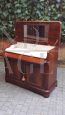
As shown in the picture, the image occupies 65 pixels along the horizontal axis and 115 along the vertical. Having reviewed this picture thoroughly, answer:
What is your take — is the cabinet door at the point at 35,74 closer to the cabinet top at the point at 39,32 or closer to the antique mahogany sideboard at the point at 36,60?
the antique mahogany sideboard at the point at 36,60

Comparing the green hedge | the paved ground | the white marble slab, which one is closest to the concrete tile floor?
the paved ground

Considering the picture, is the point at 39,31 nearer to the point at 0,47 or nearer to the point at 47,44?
the point at 47,44

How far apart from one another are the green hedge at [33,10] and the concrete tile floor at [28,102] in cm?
147

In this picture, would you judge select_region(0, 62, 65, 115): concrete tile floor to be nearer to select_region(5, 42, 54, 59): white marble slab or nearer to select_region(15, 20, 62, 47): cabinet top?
select_region(5, 42, 54, 59): white marble slab

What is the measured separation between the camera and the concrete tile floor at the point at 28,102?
284cm

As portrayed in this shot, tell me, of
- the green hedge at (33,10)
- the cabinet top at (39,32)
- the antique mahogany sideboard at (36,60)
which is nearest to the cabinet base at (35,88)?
the antique mahogany sideboard at (36,60)

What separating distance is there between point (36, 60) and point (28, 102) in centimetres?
57

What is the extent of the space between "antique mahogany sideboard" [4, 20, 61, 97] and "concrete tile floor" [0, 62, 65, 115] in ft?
0.29

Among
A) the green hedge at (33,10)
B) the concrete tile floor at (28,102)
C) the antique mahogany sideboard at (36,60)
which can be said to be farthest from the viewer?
the green hedge at (33,10)

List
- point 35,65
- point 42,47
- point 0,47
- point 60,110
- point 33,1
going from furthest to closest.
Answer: point 0,47
point 33,1
point 42,47
point 35,65
point 60,110

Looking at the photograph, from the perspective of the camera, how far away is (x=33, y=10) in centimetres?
453

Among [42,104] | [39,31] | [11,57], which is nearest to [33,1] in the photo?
[39,31]

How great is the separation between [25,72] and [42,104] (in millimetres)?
580

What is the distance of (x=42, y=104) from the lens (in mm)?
3027
